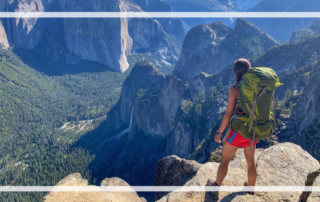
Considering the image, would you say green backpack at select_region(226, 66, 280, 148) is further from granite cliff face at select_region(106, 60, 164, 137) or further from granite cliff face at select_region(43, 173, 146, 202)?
granite cliff face at select_region(106, 60, 164, 137)

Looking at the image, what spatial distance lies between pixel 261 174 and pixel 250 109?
407 cm

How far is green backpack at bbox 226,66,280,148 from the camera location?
6336 mm

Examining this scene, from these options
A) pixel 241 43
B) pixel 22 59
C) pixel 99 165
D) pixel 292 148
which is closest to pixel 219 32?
pixel 241 43

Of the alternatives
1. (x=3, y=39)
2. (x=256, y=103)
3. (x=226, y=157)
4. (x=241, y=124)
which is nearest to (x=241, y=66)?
(x=256, y=103)

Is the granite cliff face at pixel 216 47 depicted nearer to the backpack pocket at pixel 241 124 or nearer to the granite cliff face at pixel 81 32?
the granite cliff face at pixel 81 32

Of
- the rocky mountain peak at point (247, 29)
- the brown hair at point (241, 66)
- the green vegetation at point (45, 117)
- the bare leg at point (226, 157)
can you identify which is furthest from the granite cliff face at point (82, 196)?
the rocky mountain peak at point (247, 29)

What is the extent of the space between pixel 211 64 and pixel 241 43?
1880 centimetres

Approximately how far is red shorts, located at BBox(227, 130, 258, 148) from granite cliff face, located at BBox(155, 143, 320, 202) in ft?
6.97

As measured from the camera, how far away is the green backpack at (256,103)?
634 cm

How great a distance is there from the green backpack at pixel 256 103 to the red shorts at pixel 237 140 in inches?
12.5

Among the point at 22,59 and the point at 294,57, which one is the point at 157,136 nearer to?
the point at 294,57

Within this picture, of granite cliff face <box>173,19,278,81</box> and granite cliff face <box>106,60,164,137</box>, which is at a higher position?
granite cliff face <box>173,19,278,81</box>

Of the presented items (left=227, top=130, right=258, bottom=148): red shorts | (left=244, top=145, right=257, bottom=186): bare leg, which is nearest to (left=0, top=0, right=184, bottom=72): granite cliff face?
(left=227, top=130, right=258, bottom=148): red shorts

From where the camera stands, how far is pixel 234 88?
6898mm
